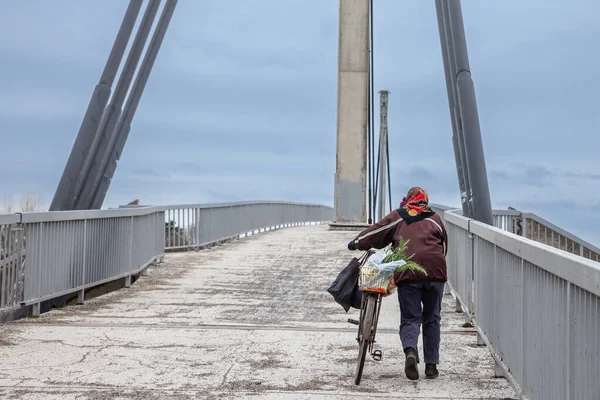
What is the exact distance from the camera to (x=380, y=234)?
875 centimetres

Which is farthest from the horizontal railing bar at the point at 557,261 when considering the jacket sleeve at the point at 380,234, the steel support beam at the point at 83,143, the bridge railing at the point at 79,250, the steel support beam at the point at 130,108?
the steel support beam at the point at 130,108

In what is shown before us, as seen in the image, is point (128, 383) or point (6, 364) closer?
point (128, 383)

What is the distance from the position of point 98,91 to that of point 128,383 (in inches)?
350

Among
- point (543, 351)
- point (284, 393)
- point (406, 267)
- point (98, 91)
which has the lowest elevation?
point (284, 393)

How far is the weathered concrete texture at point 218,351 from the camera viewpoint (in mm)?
7832

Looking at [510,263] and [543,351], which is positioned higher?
[510,263]

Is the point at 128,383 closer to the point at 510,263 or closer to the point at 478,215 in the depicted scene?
the point at 510,263

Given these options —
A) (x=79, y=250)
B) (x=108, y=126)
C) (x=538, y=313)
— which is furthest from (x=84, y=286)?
(x=538, y=313)

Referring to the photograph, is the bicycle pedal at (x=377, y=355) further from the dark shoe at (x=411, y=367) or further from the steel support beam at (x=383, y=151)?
the steel support beam at (x=383, y=151)

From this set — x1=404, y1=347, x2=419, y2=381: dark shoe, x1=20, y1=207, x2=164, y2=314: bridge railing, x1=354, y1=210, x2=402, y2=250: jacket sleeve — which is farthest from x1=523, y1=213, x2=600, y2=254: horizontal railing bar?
x1=404, y1=347, x2=419, y2=381: dark shoe

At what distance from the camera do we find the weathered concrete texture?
7.83m

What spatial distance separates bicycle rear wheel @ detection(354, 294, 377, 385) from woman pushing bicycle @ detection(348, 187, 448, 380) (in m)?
0.39

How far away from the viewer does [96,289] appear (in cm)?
1603

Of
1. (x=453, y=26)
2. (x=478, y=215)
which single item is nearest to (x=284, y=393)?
(x=478, y=215)
